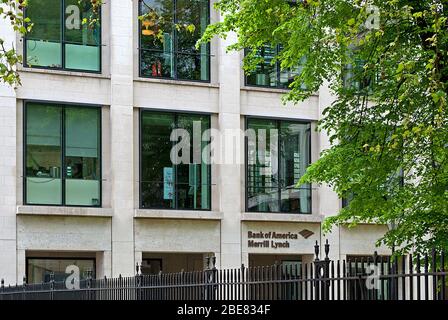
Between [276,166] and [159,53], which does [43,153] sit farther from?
[276,166]

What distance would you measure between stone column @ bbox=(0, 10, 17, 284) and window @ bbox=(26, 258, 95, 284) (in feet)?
5.25

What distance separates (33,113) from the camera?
33.5 meters

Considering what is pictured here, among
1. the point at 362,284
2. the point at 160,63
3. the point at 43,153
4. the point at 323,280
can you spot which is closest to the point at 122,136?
the point at 43,153

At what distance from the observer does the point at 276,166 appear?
36.8 metres

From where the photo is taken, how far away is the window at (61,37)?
33.7 metres

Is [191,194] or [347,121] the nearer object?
[347,121]

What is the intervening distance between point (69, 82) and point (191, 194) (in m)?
5.78

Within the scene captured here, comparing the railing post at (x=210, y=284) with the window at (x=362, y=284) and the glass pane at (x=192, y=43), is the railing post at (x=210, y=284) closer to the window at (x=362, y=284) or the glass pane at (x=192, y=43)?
the window at (x=362, y=284)
